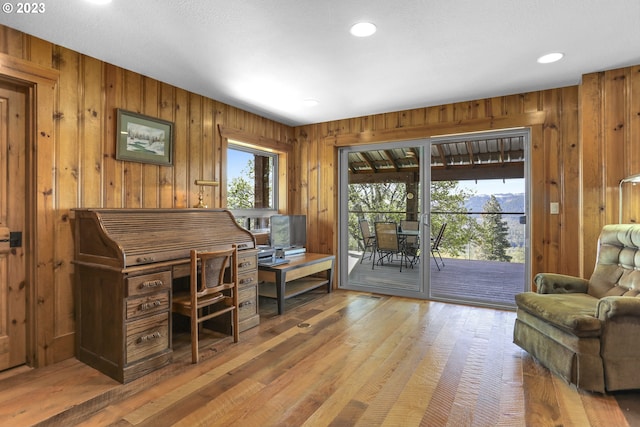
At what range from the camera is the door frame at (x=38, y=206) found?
2.29 metres

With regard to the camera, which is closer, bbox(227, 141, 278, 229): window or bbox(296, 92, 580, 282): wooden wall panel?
bbox(296, 92, 580, 282): wooden wall panel

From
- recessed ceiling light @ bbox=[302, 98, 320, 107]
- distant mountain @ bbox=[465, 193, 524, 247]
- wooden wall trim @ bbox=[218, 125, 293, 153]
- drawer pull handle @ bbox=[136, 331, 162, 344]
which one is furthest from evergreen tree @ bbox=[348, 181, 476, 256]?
drawer pull handle @ bbox=[136, 331, 162, 344]

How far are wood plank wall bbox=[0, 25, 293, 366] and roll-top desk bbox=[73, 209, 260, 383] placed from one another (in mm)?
126

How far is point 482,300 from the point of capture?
12.8ft

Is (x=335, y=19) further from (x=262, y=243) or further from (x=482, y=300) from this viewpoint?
(x=482, y=300)

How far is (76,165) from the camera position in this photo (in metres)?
2.50

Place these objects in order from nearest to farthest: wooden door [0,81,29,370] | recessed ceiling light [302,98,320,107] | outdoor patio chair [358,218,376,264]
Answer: wooden door [0,81,29,370]
recessed ceiling light [302,98,320,107]
outdoor patio chair [358,218,376,264]

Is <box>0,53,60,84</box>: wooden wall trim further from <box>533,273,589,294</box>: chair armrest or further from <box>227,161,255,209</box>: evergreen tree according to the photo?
<box>533,273,589,294</box>: chair armrest

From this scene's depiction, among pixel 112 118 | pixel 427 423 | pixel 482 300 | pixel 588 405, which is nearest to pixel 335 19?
pixel 112 118

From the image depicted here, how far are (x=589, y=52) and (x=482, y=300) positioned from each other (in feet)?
8.82

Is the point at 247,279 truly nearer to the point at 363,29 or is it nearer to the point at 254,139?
the point at 254,139

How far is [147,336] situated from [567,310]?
9.34 feet

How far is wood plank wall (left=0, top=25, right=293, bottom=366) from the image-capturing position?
7.61ft

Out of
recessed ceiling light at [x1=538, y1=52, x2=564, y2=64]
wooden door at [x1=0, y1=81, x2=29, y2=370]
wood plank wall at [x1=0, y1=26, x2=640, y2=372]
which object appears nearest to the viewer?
wooden door at [x1=0, y1=81, x2=29, y2=370]
